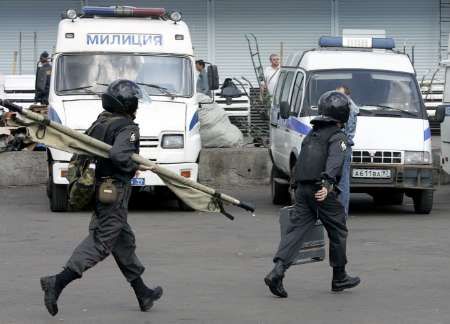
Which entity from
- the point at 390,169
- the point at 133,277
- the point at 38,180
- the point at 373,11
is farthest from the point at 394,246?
the point at 373,11

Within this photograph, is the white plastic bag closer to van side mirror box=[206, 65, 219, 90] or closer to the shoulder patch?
van side mirror box=[206, 65, 219, 90]

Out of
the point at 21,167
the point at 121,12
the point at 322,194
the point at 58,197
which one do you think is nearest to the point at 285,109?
the point at 121,12

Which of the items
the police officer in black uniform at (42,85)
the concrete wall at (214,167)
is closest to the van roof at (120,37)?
the police officer in black uniform at (42,85)

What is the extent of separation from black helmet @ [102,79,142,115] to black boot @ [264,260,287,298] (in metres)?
1.89

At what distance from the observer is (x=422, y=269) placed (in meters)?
11.5

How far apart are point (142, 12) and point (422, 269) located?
777 cm

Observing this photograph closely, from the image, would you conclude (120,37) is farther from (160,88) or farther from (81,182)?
(81,182)

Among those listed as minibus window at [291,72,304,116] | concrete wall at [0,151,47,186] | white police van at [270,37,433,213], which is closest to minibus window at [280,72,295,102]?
white police van at [270,37,433,213]

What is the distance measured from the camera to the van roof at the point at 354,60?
56.3ft

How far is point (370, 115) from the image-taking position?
16516 mm

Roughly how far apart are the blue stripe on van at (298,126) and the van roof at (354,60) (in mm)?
787

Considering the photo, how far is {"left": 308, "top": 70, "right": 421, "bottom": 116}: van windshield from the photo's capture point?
1691 centimetres

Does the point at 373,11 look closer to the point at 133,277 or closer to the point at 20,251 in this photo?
the point at 20,251

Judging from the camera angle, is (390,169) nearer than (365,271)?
No
